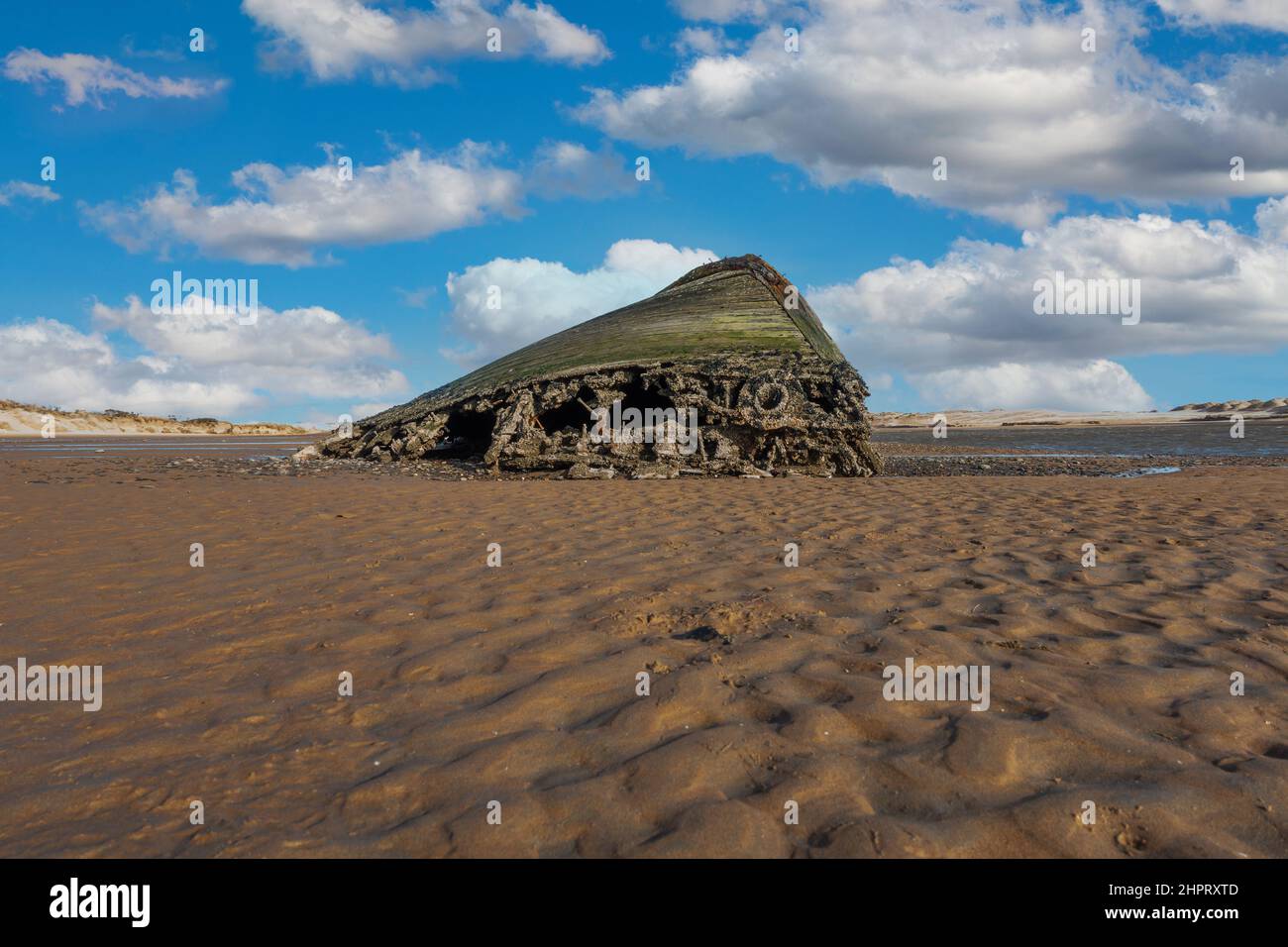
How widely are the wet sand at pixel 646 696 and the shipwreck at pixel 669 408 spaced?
8521 millimetres

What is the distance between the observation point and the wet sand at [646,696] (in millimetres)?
2949

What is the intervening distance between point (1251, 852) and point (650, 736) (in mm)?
2324

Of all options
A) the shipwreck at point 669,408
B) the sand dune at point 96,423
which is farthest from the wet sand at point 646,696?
the sand dune at point 96,423

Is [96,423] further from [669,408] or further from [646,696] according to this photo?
[646,696]

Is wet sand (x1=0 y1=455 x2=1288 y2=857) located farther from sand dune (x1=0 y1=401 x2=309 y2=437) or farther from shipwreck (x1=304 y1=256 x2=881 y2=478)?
sand dune (x1=0 y1=401 x2=309 y2=437)

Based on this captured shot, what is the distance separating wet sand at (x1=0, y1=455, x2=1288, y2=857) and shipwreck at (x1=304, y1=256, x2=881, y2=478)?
8.52 m

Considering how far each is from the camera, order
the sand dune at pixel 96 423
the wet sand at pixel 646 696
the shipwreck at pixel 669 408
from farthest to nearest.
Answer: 1. the sand dune at pixel 96 423
2. the shipwreck at pixel 669 408
3. the wet sand at pixel 646 696

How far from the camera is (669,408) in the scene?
18109mm

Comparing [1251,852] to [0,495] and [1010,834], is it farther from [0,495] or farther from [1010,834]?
[0,495]

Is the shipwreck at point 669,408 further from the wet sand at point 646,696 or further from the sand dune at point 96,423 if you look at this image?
the sand dune at point 96,423
